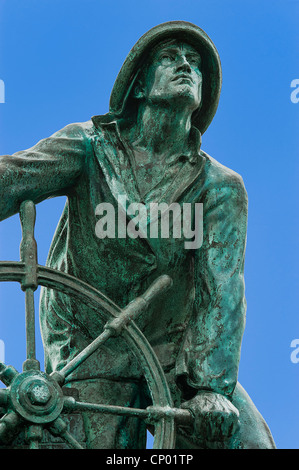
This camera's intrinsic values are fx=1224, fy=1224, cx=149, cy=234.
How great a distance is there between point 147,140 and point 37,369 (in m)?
1.49

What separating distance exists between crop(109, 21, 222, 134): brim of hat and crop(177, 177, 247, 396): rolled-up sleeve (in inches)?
24.0

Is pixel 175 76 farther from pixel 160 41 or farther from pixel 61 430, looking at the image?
pixel 61 430

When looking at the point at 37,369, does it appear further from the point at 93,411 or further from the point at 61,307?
the point at 61,307

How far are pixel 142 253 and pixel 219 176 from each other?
587 millimetres

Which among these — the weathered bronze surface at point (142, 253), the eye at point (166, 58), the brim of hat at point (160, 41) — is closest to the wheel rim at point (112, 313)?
the weathered bronze surface at point (142, 253)

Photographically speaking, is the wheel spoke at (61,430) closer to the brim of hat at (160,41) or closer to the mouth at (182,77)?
the brim of hat at (160,41)

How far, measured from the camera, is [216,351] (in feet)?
19.4

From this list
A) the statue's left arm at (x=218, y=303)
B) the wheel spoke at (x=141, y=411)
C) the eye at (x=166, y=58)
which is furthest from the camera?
the eye at (x=166, y=58)

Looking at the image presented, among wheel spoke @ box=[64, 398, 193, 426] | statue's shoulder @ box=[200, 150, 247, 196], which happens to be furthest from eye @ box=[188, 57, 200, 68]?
wheel spoke @ box=[64, 398, 193, 426]

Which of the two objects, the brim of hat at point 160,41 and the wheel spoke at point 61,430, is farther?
the brim of hat at point 160,41

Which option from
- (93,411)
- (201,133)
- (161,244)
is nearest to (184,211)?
(161,244)

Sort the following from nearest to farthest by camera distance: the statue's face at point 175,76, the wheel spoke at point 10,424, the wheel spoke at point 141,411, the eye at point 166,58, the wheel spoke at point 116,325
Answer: the wheel spoke at point 10,424 < the wheel spoke at point 141,411 < the wheel spoke at point 116,325 < the statue's face at point 175,76 < the eye at point 166,58

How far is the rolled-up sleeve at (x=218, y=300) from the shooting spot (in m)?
5.85

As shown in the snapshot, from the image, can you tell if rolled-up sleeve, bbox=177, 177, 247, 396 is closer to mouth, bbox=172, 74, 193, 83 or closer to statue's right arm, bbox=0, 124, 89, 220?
mouth, bbox=172, 74, 193, 83
